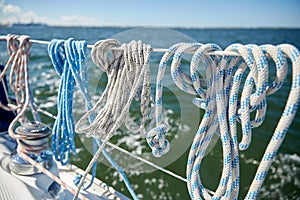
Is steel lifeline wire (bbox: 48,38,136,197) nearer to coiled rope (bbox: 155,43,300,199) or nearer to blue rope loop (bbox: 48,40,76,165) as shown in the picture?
blue rope loop (bbox: 48,40,76,165)

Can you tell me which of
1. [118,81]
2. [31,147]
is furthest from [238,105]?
[31,147]

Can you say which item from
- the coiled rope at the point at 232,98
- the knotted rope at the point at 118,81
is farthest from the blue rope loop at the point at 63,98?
the coiled rope at the point at 232,98

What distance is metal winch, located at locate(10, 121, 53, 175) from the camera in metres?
0.96

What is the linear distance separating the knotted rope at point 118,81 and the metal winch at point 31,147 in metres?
0.23

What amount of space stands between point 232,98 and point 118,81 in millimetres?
335

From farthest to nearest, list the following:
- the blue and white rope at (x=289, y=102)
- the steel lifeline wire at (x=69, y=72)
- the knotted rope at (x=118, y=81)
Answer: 1. the steel lifeline wire at (x=69, y=72)
2. the knotted rope at (x=118, y=81)
3. the blue and white rope at (x=289, y=102)

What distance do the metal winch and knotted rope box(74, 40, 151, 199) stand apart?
234 mm

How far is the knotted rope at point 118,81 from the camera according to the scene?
0.72 meters

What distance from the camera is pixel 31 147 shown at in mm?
973

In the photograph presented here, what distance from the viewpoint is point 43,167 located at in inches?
39.6

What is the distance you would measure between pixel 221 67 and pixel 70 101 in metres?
0.61

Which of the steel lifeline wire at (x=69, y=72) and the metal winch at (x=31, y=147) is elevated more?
the steel lifeline wire at (x=69, y=72)

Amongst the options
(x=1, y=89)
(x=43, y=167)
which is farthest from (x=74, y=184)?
(x=1, y=89)

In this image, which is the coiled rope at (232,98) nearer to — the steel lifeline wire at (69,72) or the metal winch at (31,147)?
the steel lifeline wire at (69,72)
